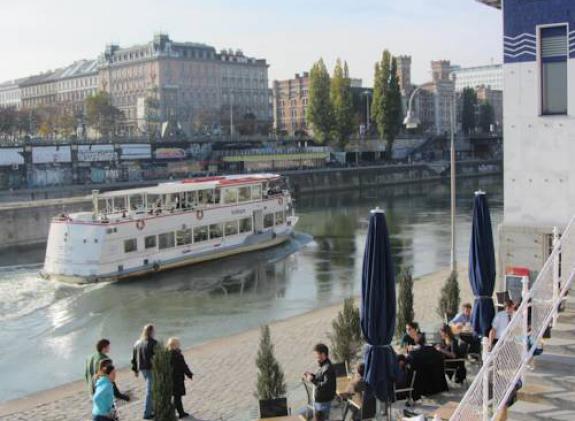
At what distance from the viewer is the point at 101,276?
37.1 metres

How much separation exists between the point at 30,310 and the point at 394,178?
9076 centimetres

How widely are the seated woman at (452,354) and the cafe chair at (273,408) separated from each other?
10.2 feet

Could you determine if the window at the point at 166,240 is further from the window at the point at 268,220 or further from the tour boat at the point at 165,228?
the window at the point at 268,220

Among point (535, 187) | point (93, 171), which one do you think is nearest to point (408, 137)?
point (93, 171)

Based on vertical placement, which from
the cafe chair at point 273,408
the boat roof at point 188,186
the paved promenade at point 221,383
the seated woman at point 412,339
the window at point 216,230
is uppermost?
the boat roof at point 188,186

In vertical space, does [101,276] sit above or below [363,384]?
below

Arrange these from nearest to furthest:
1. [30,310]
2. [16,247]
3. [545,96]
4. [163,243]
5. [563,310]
Result: 1. [563,310]
2. [545,96]
3. [30,310]
4. [163,243]
5. [16,247]

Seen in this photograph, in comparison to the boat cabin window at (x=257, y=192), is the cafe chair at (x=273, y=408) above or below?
below

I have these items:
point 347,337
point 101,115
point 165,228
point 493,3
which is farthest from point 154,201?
point 101,115

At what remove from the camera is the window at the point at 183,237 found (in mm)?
42031

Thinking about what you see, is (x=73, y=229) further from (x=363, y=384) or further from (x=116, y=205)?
(x=363, y=384)

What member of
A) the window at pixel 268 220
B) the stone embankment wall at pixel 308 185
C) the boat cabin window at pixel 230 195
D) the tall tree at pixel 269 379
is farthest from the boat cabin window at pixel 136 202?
the tall tree at pixel 269 379

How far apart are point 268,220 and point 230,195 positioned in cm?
421

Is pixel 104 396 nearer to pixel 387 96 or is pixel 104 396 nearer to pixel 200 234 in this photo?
pixel 200 234
